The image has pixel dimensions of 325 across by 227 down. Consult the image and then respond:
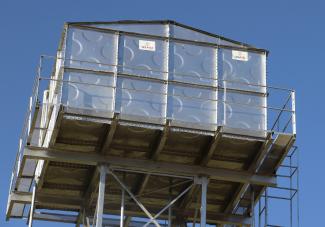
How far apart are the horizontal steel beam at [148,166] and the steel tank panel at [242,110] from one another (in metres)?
1.60

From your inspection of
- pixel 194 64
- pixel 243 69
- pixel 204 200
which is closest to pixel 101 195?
pixel 204 200

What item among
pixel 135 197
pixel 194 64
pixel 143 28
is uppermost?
pixel 143 28

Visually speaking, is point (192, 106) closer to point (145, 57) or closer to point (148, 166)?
point (145, 57)

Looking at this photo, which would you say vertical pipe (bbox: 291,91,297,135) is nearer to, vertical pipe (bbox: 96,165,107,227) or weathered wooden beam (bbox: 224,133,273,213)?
weathered wooden beam (bbox: 224,133,273,213)

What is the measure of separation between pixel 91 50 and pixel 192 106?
336 cm

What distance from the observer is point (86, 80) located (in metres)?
26.9

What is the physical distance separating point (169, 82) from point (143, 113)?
1295 mm

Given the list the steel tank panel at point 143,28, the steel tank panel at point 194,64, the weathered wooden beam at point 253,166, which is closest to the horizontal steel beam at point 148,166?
the weathered wooden beam at point 253,166

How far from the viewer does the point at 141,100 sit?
88.6 ft

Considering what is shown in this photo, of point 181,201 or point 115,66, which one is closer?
point 115,66

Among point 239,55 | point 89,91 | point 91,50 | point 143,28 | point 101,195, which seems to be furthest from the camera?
point 239,55

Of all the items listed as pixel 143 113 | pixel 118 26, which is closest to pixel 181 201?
pixel 143 113

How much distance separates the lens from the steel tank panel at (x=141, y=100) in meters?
26.7

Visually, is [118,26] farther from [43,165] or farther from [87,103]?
[43,165]
